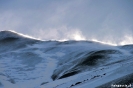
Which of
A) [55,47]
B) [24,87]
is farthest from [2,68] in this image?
[55,47]

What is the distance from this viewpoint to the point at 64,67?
219 feet

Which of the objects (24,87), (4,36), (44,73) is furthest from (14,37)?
(24,87)

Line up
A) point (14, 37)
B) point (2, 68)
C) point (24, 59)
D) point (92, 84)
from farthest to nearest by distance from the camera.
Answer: point (14, 37), point (24, 59), point (2, 68), point (92, 84)

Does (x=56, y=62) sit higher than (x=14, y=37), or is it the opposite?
(x=14, y=37)

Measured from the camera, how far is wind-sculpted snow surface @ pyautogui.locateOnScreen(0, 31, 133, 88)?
34416 millimetres

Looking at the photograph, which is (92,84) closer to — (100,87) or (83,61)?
(100,87)

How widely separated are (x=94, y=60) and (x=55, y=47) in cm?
4737

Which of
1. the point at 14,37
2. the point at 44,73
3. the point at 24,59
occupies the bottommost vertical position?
the point at 44,73

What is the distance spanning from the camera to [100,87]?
86.2 feet

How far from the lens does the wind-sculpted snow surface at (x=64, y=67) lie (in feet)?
113

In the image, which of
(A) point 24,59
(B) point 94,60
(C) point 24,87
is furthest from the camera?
(A) point 24,59

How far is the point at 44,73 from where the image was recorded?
67.2 m

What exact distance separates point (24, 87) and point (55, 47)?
63.9 metres

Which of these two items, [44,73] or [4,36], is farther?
[4,36]
